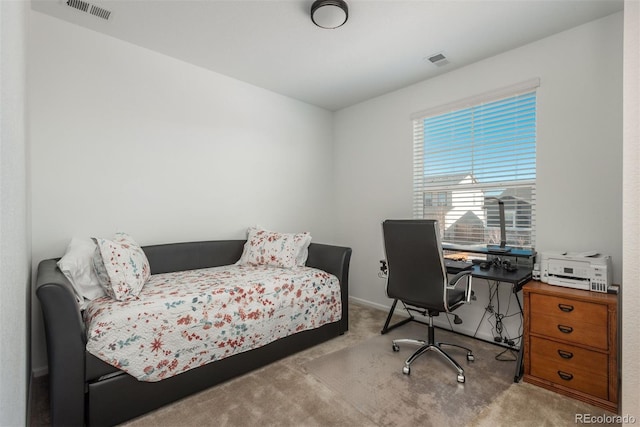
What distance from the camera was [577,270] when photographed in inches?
83.7

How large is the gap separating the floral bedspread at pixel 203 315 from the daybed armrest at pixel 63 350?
92 mm

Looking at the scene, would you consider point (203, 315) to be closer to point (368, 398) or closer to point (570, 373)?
point (368, 398)

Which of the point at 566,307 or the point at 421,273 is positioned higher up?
the point at 421,273

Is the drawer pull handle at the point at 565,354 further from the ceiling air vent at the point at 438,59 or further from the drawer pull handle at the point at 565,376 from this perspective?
the ceiling air vent at the point at 438,59

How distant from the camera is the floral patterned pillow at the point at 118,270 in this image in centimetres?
A: 196

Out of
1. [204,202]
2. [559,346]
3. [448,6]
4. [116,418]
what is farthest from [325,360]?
[448,6]

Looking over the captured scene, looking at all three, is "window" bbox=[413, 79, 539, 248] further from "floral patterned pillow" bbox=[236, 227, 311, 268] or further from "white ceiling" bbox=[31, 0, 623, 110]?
"floral patterned pillow" bbox=[236, 227, 311, 268]

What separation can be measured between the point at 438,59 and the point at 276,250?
94.7 inches

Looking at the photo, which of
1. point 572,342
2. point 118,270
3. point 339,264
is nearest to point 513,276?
point 572,342

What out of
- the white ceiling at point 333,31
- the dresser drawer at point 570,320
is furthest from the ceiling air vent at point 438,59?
the dresser drawer at point 570,320

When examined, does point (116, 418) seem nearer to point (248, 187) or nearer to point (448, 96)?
point (248, 187)

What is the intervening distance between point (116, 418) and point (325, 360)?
1.42m

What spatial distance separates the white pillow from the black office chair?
83.6 inches

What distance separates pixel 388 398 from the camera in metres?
1.98
